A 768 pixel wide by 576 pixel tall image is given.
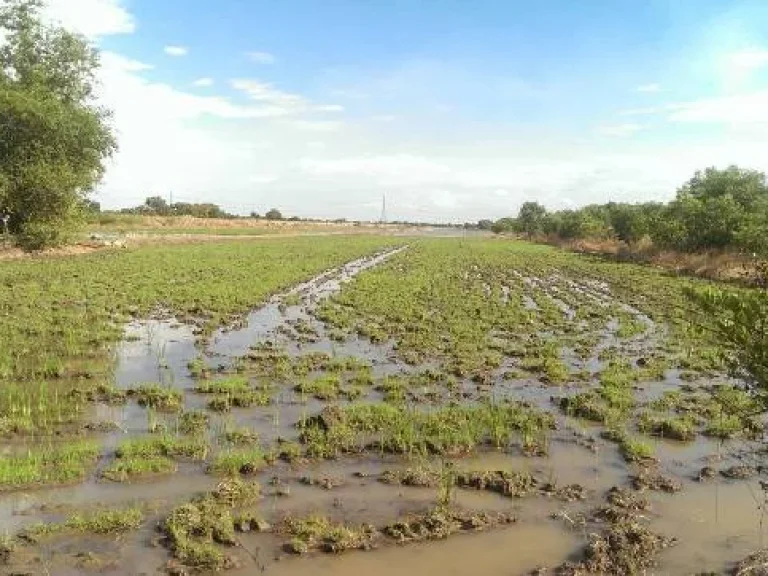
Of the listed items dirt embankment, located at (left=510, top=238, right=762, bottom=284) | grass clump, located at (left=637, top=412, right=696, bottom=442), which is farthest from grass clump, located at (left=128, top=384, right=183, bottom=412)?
dirt embankment, located at (left=510, top=238, right=762, bottom=284)

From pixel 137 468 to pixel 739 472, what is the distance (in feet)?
26.9

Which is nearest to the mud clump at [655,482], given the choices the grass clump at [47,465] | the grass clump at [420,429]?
the grass clump at [420,429]

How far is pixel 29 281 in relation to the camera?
27.5 meters

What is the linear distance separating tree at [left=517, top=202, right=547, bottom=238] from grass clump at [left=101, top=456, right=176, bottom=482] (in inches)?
4207

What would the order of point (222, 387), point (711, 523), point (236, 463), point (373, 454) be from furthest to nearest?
point (222, 387)
point (373, 454)
point (236, 463)
point (711, 523)

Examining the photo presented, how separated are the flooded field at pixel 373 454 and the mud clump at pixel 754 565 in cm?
23

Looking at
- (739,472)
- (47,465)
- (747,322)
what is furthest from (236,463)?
(739,472)

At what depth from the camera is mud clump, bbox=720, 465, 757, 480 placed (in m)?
9.59

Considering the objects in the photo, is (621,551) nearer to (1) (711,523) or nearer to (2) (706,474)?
(1) (711,523)

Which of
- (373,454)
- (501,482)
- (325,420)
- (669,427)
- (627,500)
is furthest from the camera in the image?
(669,427)

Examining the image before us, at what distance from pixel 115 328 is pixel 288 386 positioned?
24.3ft

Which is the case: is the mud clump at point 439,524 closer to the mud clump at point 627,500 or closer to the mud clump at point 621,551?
the mud clump at point 621,551

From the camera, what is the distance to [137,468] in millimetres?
8844

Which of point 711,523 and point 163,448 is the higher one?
point 163,448
